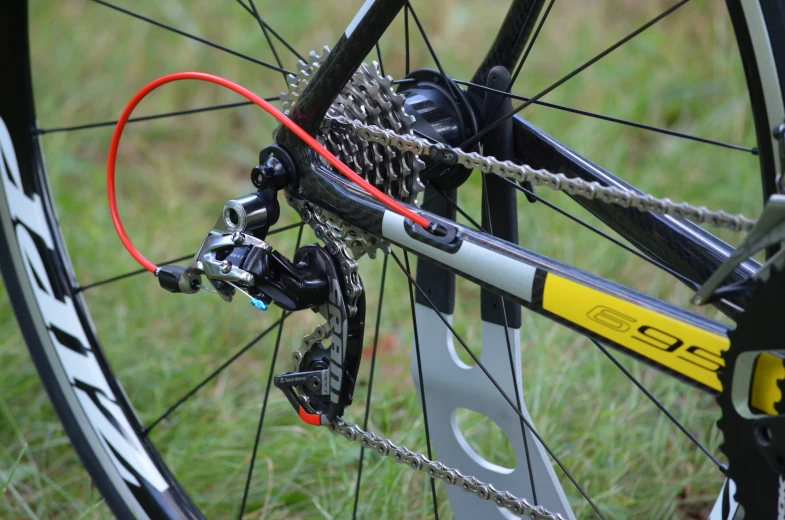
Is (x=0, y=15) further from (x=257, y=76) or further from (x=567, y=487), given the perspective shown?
(x=257, y=76)

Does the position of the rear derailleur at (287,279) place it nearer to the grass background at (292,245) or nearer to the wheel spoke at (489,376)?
the wheel spoke at (489,376)

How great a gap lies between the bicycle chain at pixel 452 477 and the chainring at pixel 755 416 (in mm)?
224

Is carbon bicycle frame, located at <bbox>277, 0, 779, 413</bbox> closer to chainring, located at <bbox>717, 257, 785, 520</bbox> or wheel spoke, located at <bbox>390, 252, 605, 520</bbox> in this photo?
chainring, located at <bbox>717, 257, 785, 520</bbox>

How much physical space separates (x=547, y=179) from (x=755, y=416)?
0.96ft

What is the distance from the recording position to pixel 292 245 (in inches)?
89.0

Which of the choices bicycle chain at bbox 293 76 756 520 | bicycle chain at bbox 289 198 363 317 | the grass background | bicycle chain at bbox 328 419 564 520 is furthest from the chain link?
the grass background

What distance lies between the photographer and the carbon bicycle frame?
78cm

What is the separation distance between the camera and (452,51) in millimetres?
3047

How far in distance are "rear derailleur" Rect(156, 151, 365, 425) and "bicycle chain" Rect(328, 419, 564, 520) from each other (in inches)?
1.3

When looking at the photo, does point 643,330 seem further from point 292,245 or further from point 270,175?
point 292,245

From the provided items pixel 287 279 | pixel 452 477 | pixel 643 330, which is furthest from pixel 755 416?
pixel 287 279

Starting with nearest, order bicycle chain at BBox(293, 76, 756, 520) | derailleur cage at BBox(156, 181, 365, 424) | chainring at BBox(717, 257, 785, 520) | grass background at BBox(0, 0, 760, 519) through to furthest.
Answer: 1. chainring at BBox(717, 257, 785, 520)
2. bicycle chain at BBox(293, 76, 756, 520)
3. derailleur cage at BBox(156, 181, 365, 424)
4. grass background at BBox(0, 0, 760, 519)

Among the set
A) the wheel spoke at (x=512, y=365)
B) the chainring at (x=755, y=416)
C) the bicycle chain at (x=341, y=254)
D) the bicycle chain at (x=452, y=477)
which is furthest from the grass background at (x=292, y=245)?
the chainring at (x=755, y=416)

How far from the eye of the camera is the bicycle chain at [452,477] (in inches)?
38.0
